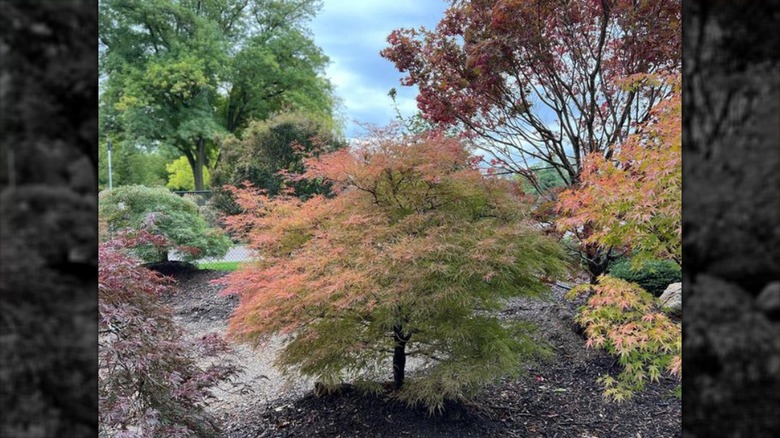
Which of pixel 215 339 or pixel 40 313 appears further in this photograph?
pixel 215 339

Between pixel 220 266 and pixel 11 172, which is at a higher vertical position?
pixel 11 172

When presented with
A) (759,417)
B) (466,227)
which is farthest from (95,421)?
(466,227)

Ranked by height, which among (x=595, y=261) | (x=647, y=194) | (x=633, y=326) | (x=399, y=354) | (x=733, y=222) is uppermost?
(x=647, y=194)

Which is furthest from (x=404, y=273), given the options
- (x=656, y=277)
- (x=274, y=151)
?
(x=274, y=151)

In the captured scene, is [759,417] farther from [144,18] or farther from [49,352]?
[144,18]

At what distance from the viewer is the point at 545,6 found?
4.45 metres

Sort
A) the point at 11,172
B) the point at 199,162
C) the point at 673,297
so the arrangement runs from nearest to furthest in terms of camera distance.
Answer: the point at 11,172 → the point at 673,297 → the point at 199,162

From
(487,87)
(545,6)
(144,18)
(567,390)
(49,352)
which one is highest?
(144,18)

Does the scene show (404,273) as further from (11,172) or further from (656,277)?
(656,277)

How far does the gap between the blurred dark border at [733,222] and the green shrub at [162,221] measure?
26.7ft

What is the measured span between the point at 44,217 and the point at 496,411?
3.76 m

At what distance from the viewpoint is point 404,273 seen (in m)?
2.96

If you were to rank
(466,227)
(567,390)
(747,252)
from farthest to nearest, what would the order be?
(567,390) < (466,227) < (747,252)

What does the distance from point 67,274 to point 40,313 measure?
0.06 metres
